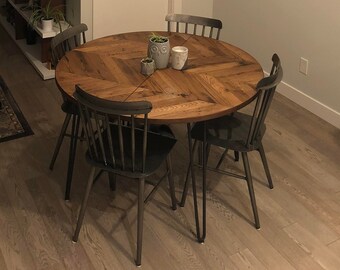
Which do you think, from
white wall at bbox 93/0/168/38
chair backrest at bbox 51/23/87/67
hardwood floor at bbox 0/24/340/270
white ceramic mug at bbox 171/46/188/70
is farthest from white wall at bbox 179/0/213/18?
white ceramic mug at bbox 171/46/188/70

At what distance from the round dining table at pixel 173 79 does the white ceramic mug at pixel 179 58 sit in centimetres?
3

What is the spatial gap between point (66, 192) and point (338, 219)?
4.89ft

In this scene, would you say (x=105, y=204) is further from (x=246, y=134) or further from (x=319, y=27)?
(x=319, y=27)

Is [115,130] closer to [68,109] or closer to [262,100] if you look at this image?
[68,109]

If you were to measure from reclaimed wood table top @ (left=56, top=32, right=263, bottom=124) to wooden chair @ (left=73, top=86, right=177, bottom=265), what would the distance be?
12 centimetres

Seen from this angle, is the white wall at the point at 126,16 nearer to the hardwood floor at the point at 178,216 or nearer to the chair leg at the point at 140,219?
the hardwood floor at the point at 178,216

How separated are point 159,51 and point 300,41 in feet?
5.32

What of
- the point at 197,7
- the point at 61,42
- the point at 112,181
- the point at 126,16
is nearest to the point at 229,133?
the point at 112,181

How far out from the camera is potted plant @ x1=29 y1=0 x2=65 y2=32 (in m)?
3.67

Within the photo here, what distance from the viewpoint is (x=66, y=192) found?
2375 millimetres

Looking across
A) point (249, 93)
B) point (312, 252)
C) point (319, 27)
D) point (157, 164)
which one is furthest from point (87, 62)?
point (319, 27)

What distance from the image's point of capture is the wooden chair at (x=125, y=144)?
1.67 meters

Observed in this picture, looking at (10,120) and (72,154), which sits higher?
(72,154)

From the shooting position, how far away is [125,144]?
2051 mm
